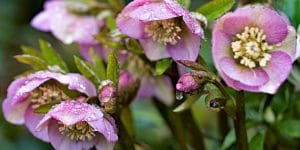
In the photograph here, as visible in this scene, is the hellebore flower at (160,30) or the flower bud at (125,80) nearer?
the hellebore flower at (160,30)

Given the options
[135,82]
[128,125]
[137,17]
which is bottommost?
[128,125]

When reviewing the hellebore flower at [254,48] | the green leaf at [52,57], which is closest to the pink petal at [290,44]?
the hellebore flower at [254,48]

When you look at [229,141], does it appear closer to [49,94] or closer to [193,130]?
[193,130]

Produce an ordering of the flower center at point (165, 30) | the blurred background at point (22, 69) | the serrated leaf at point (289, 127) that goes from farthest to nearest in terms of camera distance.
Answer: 1. the blurred background at point (22, 69)
2. the serrated leaf at point (289, 127)
3. the flower center at point (165, 30)

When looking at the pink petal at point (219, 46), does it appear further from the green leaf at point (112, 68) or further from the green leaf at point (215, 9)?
the green leaf at point (112, 68)

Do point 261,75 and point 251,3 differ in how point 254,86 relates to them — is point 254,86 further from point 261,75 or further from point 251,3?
point 251,3

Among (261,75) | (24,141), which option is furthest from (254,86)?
(24,141)
